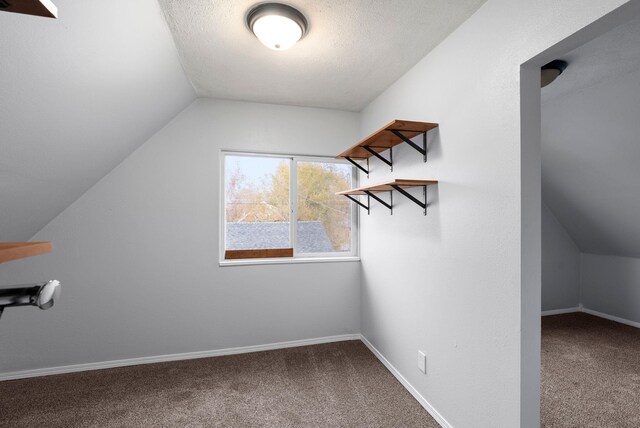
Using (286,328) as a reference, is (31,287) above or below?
above

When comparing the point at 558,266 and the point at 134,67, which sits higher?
the point at 134,67

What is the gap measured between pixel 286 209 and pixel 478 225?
6.30ft

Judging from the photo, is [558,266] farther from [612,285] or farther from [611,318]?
[611,318]

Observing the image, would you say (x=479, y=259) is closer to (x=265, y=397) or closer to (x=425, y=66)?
(x=425, y=66)

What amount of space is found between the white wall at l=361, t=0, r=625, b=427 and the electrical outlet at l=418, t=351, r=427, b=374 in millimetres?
41

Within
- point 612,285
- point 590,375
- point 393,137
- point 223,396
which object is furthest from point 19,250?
point 612,285

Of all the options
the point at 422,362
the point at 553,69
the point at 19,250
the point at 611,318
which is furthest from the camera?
the point at 611,318

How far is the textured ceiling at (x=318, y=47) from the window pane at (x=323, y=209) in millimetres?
708

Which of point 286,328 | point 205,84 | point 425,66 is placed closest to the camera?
point 425,66

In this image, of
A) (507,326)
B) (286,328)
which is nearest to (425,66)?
(507,326)

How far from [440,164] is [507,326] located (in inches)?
37.8

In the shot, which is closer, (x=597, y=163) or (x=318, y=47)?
(x=318, y=47)

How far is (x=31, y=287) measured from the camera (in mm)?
997

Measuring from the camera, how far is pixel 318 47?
2014mm
